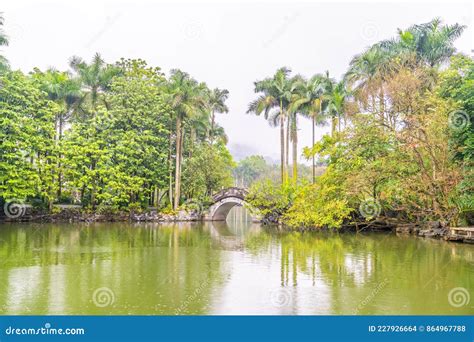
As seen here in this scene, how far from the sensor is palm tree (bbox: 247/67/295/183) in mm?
37469

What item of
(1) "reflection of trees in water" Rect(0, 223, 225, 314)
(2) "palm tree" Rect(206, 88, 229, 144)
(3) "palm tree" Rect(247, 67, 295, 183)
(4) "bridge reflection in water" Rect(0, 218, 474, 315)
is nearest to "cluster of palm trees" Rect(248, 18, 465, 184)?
(3) "palm tree" Rect(247, 67, 295, 183)

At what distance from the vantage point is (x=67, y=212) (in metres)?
34.7

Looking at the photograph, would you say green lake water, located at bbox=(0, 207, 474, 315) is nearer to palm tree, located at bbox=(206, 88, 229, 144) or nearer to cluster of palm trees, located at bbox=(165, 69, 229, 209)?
cluster of palm trees, located at bbox=(165, 69, 229, 209)

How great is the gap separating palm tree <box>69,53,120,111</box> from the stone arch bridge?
1184 cm

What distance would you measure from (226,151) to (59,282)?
36.3 m

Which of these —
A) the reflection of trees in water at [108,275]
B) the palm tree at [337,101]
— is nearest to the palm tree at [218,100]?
the palm tree at [337,101]

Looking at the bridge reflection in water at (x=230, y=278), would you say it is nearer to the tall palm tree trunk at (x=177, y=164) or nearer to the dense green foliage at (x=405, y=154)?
the dense green foliage at (x=405, y=154)

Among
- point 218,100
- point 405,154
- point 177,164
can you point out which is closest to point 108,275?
point 405,154

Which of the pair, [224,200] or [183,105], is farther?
[224,200]

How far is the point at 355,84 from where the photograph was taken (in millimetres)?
34562

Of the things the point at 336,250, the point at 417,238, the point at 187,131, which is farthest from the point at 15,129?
the point at 417,238

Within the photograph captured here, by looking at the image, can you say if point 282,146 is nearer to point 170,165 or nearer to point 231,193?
point 231,193

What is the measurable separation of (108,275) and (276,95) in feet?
93.2

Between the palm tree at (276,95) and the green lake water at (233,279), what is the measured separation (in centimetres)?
2051
